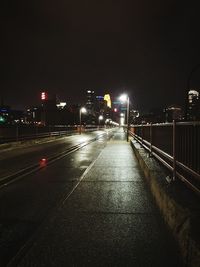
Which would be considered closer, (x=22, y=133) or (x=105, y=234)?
(x=105, y=234)

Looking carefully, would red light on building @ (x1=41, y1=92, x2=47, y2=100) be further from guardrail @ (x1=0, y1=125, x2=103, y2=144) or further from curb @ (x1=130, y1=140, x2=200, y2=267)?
curb @ (x1=130, y1=140, x2=200, y2=267)

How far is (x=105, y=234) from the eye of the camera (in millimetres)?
5098

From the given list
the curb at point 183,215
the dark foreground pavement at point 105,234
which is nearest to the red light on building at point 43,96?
the dark foreground pavement at point 105,234

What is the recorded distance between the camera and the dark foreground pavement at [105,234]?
13.6 feet

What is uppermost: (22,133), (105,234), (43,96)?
(43,96)

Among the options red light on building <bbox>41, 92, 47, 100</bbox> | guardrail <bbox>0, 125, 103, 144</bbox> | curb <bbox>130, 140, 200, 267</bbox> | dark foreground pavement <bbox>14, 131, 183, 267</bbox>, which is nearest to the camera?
curb <bbox>130, 140, 200, 267</bbox>

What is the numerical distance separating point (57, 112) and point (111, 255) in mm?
123174

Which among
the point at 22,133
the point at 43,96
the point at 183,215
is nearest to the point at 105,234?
the point at 183,215

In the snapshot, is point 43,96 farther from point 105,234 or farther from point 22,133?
point 105,234

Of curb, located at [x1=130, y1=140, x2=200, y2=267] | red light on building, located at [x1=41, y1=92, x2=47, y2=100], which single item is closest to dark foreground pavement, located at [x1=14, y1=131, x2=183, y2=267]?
curb, located at [x1=130, y1=140, x2=200, y2=267]

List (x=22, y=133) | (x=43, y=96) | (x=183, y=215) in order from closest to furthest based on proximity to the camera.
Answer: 1. (x=183, y=215)
2. (x=22, y=133)
3. (x=43, y=96)

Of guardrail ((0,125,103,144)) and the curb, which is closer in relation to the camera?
the curb

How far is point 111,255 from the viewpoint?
4.27m

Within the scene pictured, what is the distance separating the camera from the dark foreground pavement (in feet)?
13.6
